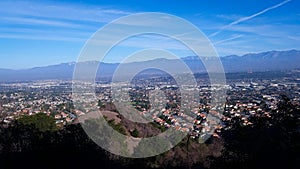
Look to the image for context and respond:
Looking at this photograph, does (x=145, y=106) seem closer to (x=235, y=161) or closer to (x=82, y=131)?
(x=82, y=131)

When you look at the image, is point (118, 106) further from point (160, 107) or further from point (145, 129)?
point (160, 107)

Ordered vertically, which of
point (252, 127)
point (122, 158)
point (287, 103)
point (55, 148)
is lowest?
point (122, 158)

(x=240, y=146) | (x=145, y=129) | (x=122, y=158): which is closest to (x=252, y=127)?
(x=240, y=146)

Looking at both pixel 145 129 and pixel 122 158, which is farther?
pixel 145 129

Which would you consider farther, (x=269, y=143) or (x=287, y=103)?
(x=287, y=103)

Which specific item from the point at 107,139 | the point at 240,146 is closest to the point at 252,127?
the point at 240,146

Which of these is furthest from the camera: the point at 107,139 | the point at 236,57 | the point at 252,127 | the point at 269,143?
the point at 236,57

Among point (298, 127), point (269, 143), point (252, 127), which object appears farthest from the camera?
point (252, 127)

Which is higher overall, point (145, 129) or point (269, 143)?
point (269, 143)

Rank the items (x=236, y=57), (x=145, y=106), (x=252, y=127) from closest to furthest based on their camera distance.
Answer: (x=252, y=127) < (x=145, y=106) < (x=236, y=57)
